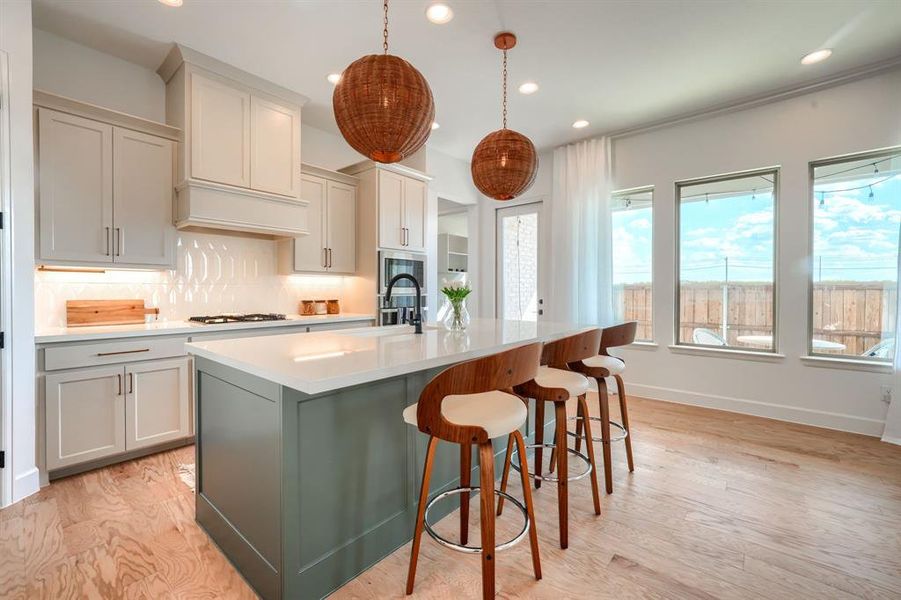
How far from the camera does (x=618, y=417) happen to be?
3.60 meters

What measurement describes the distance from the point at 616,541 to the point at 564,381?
2.47ft

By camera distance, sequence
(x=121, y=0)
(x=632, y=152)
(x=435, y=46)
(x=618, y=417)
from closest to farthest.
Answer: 1. (x=121, y=0)
2. (x=435, y=46)
3. (x=618, y=417)
4. (x=632, y=152)

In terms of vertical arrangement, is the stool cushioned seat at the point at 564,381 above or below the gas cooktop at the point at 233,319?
below

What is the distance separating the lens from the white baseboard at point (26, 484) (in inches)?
84.4

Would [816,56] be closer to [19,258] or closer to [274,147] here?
[274,147]

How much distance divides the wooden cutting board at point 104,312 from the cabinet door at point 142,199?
1.09 ft

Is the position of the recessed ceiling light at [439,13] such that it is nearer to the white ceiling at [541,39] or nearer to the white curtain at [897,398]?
the white ceiling at [541,39]

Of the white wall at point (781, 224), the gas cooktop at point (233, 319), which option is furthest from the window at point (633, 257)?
the gas cooktop at point (233, 319)

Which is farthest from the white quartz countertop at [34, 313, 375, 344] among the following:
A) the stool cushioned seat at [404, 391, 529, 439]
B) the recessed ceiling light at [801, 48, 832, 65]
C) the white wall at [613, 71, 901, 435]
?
the recessed ceiling light at [801, 48, 832, 65]

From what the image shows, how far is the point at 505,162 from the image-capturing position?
8.46 ft

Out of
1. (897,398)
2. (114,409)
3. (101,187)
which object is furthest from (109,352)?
(897,398)

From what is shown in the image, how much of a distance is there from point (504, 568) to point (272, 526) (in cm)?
95

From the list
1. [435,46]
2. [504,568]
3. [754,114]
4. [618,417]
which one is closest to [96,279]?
[435,46]

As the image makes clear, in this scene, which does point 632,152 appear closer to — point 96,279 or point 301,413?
point 301,413
